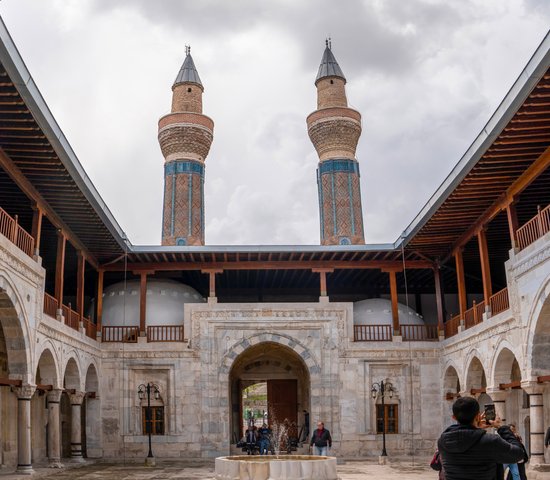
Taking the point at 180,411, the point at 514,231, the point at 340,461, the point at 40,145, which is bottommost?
the point at 340,461

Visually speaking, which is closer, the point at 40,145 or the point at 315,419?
the point at 40,145

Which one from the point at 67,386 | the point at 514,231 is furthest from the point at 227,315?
the point at 514,231

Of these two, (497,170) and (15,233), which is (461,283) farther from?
(15,233)

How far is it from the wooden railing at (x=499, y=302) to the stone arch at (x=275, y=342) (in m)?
A: 5.99

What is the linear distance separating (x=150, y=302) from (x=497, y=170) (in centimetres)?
1169

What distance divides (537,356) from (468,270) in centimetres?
977

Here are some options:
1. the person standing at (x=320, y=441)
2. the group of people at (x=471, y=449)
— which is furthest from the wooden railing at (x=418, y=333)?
the group of people at (x=471, y=449)

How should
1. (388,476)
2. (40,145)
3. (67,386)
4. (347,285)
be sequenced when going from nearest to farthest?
(40,145) < (388,476) < (67,386) < (347,285)

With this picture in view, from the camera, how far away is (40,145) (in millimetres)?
13508

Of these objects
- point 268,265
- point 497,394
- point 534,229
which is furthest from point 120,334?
point 534,229

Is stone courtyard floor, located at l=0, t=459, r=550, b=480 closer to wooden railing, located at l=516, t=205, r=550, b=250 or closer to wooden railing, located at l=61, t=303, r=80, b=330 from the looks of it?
wooden railing, located at l=61, t=303, r=80, b=330

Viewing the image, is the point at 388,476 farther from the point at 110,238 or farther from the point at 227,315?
the point at 110,238

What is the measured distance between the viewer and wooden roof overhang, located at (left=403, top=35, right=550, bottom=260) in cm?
1172

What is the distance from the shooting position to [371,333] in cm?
2312
